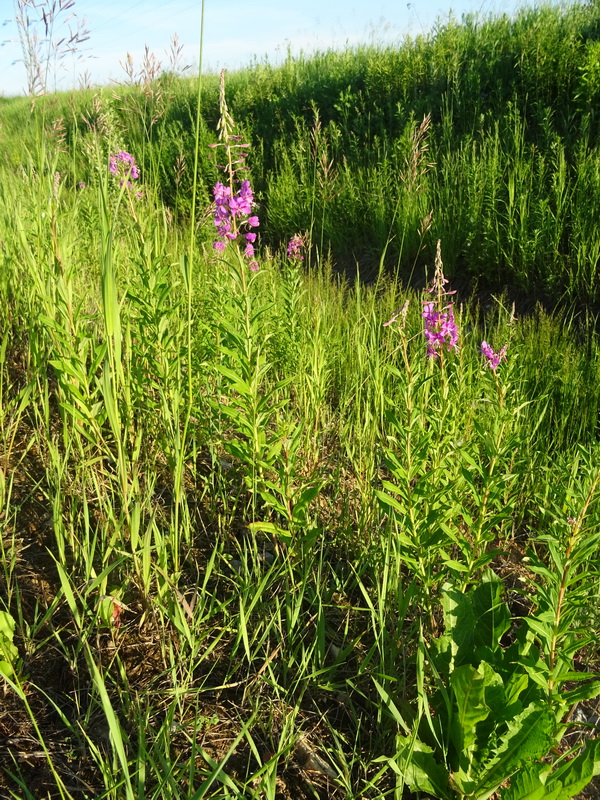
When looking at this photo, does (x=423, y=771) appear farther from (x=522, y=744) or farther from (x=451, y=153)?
(x=451, y=153)

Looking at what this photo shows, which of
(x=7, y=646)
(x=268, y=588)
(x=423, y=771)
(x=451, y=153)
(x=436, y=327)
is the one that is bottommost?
(x=423, y=771)

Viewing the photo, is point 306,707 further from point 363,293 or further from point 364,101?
point 364,101

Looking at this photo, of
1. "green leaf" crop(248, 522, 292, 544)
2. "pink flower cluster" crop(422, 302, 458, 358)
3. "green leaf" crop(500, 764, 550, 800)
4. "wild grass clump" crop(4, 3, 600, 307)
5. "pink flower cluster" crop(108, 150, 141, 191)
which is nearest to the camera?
"green leaf" crop(500, 764, 550, 800)

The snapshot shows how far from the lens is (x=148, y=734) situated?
58.1 inches

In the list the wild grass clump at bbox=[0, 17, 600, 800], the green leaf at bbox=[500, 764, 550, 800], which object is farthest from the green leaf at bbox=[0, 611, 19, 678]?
the green leaf at bbox=[500, 764, 550, 800]

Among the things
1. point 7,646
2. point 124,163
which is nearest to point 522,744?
point 7,646

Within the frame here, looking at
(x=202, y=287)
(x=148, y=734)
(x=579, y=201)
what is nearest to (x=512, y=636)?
(x=148, y=734)

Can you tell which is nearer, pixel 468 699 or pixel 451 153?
pixel 468 699

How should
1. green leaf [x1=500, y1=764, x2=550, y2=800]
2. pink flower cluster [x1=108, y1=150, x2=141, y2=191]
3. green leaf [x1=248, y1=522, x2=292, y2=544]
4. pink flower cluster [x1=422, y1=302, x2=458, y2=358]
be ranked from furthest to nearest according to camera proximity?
1. pink flower cluster [x1=108, y1=150, x2=141, y2=191]
2. pink flower cluster [x1=422, y1=302, x2=458, y2=358]
3. green leaf [x1=248, y1=522, x2=292, y2=544]
4. green leaf [x1=500, y1=764, x2=550, y2=800]

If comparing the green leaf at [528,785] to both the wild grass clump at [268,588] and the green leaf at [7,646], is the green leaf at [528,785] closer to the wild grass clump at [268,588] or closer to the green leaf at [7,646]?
the wild grass clump at [268,588]

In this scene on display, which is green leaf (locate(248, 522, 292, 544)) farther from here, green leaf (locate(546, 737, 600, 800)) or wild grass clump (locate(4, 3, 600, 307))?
wild grass clump (locate(4, 3, 600, 307))

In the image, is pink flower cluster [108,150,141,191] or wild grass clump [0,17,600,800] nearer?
wild grass clump [0,17,600,800]

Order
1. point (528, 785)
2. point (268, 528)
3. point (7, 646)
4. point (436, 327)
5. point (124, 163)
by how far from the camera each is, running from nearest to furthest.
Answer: point (528, 785) < point (7, 646) < point (268, 528) < point (436, 327) < point (124, 163)

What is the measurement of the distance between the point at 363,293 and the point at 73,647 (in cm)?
376
